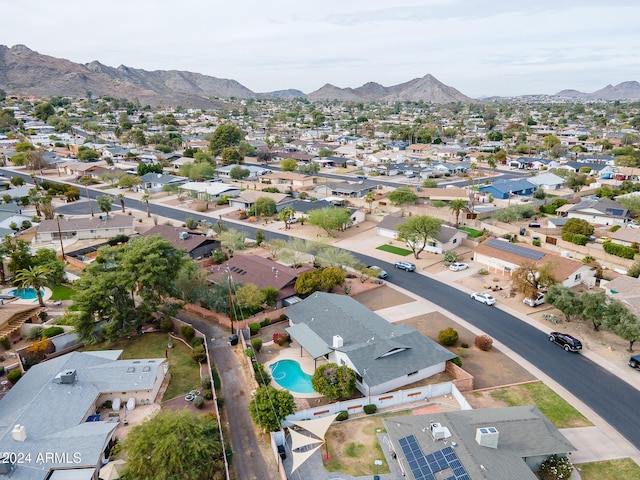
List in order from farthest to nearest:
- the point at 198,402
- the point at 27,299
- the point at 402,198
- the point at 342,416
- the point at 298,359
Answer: the point at 402,198, the point at 27,299, the point at 298,359, the point at 198,402, the point at 342,416

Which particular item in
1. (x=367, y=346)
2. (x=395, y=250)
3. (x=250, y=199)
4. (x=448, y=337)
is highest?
(x=367, y=346)

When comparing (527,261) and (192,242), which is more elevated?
(527,261)

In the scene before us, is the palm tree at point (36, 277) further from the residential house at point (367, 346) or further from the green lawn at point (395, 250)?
the green lawn at point (395, 250)

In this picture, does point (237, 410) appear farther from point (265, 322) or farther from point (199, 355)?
point (265, 322)

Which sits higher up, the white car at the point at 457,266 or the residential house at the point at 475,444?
the residential house at the point at 475,444

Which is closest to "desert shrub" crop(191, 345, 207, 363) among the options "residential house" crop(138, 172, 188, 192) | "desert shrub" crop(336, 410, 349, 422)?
"desert shrub" crop(336, 410, 349, 422)

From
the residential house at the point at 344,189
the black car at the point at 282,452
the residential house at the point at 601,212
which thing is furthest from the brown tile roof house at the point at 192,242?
the residential house at the point at 601,212

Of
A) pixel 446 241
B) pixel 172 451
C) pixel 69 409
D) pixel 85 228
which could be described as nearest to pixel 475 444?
pixel 172 451
